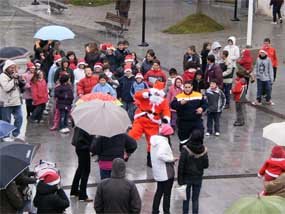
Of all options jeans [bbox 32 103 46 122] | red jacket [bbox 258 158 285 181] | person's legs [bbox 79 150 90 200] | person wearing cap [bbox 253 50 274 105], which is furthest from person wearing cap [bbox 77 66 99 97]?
red jacket [bbox 258 158 285 181]

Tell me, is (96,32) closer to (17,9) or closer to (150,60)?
(17,9)

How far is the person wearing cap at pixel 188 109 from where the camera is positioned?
13055mm

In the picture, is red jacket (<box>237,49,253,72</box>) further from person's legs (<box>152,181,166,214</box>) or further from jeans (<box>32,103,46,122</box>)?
person's legs (<box>152,181,166,214</box>)

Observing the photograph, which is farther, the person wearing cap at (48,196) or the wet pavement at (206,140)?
the wet pavement at (206,140)

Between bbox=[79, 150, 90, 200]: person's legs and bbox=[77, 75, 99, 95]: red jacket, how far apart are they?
4.09 metres

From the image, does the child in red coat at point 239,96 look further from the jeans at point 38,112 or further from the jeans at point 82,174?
the jeans at point 82,174

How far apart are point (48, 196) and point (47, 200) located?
50 mm

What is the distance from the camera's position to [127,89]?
15117 millimetres

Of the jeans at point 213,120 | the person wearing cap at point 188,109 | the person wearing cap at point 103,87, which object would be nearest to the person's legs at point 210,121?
the jeans at point 213,120

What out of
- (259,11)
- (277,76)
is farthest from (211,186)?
(259,11)

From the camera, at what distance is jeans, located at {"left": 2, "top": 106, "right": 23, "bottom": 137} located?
1424 centimetres

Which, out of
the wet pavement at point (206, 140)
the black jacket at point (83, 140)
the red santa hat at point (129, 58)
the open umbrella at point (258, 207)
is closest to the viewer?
the open umbrella at point (258, 207)

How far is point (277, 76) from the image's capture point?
21141mm

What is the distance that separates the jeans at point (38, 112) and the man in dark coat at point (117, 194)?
24.2 ft
